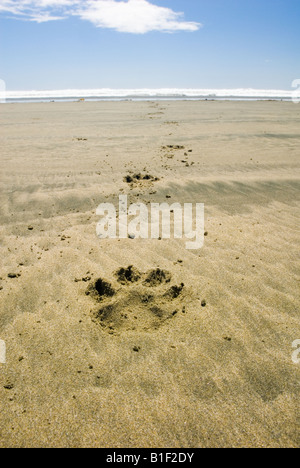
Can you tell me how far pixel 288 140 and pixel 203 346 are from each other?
7997 mm

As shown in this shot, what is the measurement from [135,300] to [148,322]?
0.25m

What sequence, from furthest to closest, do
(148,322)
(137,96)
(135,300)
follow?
(137,96)
(135,300)
(148,322)

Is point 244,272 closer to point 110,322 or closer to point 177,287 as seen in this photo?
point 177,287

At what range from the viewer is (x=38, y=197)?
461 centimetres

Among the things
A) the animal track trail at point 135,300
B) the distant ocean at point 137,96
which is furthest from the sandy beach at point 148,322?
the distant ocean at point 137,96

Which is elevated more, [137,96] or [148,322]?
[137,96]

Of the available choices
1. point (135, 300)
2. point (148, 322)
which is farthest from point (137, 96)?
point (148, 322)

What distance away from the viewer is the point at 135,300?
2.53 m

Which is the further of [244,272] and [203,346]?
[244,272]

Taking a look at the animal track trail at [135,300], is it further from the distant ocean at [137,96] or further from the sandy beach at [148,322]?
the distant ocean at [137,96]

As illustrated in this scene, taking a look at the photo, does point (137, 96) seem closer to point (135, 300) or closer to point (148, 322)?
point (135, 300)

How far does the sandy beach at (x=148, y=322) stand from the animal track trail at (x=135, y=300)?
0.04 ft

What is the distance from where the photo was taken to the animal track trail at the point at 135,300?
2.35m

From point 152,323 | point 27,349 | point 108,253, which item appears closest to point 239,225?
point 108,253
